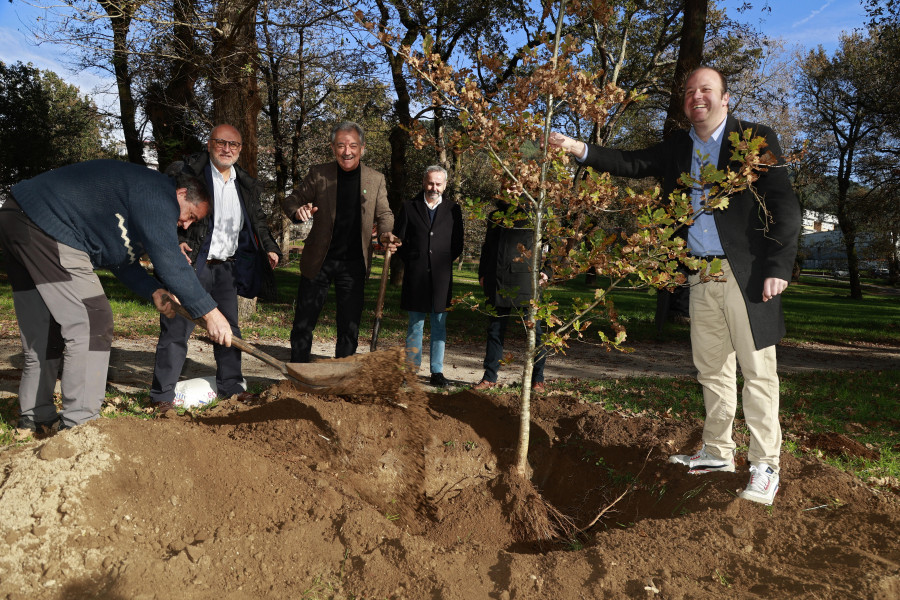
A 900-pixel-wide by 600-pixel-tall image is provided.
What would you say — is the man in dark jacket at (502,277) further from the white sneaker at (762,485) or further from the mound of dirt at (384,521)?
the white sneaker at (762,485)

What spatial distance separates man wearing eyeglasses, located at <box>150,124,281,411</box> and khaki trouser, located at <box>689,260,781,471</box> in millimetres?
3512

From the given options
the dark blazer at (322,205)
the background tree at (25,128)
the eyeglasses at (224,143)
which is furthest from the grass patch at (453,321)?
the background tree at (25,128)

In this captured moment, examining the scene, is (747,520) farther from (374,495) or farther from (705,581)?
(374,495)

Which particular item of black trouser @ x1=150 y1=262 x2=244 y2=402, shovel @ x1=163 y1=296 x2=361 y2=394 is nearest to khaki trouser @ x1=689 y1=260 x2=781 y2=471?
shovel @ x1=163 y1=296 x2=361 y2=394

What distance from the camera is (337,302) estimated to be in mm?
5430

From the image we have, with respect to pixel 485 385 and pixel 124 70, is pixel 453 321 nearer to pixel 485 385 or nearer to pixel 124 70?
pixel 485 385

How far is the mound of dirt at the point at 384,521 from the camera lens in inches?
96.8

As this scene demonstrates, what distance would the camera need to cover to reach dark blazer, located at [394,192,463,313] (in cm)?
612

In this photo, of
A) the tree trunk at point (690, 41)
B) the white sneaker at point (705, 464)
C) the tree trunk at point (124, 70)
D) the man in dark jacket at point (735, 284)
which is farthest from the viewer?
the tree trunk at point (690, 41)

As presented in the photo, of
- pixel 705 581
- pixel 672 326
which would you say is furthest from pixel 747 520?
pixel 672 326

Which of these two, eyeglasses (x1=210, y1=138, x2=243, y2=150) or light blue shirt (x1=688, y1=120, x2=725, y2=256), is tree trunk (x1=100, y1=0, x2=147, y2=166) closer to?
eyeglasses (x1=210, y1=138, x2=243, y2=150)

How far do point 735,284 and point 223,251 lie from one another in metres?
3.78

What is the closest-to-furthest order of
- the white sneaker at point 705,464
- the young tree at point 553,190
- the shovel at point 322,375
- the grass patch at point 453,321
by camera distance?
the young tree at point 553,190
the white sneaker at point 705,464
the shovel at point 322,375
the grass patch at point 453,321

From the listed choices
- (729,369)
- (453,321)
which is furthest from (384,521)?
(453,321)
